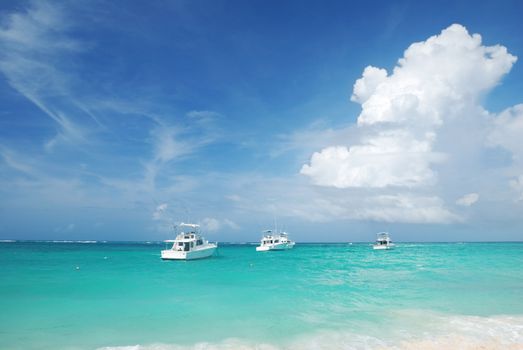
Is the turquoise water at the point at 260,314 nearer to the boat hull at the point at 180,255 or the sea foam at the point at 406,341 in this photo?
the sea foam at the point at 406,341

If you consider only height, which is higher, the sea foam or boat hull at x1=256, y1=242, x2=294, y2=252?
boat hull at x1=256, y1=242, x2=294, y2=252

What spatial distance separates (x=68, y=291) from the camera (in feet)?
77.4

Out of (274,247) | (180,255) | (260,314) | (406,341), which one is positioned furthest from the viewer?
(274,247)

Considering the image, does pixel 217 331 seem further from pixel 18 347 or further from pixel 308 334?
pixel 18 347

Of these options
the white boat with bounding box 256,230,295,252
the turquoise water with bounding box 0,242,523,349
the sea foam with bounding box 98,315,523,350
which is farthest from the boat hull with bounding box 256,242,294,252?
the sea foam with bounding box 98,315,523,350

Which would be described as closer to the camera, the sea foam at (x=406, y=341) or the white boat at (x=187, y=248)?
the sea foam at (x=406, y=341)

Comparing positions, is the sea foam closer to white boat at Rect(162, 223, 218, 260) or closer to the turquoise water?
the turquoise water

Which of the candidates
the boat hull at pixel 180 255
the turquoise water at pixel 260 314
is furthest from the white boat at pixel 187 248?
the turquoise water at pixel 260 314

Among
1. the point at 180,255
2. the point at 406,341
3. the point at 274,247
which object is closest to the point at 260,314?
the point at 406,341

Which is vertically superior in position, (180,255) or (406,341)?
(180,255)

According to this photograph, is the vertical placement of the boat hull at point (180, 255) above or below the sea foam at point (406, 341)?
above

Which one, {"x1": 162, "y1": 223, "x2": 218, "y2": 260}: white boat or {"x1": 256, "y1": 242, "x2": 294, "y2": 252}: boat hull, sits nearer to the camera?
{"x1": 162, "y1": 223, "x2": 218, "y2": 260}: white boat

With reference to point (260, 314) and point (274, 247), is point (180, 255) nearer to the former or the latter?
point (260, 314)

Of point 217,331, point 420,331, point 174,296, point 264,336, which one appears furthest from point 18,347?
point 420,331
